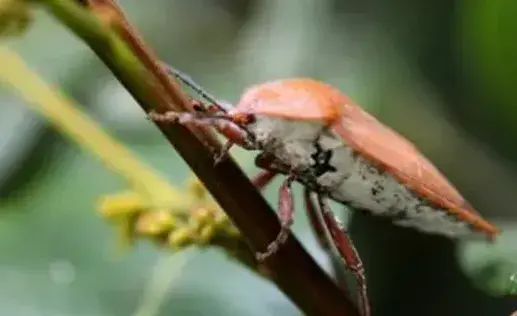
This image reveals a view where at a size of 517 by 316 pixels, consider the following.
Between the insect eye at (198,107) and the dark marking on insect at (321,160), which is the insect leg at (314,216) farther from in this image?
the insect eye at (198,107)

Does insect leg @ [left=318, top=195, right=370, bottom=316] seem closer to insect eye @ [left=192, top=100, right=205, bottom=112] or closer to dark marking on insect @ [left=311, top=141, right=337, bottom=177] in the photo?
dark marking on insect @ [left=311, top=141, right=337, bottom=177]

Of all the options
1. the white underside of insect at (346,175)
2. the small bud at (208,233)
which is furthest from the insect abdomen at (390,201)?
the small bud at (208,233)

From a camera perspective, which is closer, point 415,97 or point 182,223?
point 182,223

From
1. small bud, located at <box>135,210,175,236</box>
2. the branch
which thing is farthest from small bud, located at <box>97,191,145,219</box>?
the branch

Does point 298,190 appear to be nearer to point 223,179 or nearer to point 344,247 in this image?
point 344,247

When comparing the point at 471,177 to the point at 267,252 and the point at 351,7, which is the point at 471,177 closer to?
the point at 351,7

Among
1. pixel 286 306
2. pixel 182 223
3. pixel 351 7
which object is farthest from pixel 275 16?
pixel 182 223
